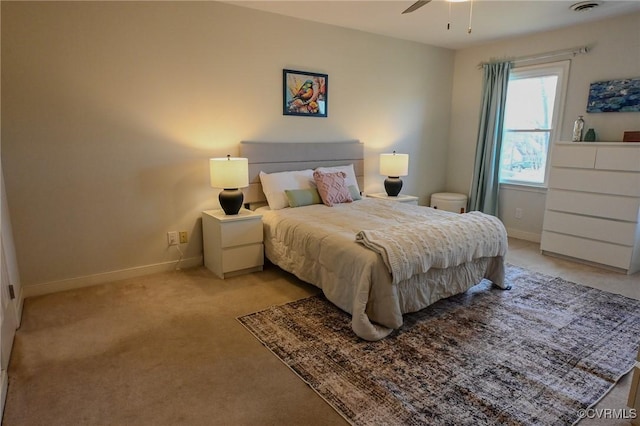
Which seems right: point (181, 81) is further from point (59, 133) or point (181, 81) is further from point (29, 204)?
point (29, 204)

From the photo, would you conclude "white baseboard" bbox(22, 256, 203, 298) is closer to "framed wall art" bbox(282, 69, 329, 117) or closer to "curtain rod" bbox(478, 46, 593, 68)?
"framed wall art" bbox(282, 69, 329, 117)

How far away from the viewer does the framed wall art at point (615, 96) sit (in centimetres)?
372

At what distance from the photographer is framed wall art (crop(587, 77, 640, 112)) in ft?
12.2

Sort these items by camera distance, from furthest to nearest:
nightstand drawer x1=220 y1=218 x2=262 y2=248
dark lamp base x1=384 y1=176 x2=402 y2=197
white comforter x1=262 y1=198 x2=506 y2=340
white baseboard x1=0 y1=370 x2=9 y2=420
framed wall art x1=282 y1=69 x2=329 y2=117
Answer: dark lamp base x1=384 y1=176 x2=402 y2=197
framed wall art x1=282 y1=69 x2=329 y2=117
nightstand drawer x1=220 y1=218 x2=262 y2=248
white comforter x1=262 y1=198 x2=506 y2=340
white baseboard x1=0 y1=370 x2=9 y2=420

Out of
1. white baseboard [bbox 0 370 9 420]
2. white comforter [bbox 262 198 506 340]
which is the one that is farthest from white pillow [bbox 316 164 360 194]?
white baseboard [bbox 0 370 9 420]

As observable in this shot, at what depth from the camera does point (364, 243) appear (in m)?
2.45

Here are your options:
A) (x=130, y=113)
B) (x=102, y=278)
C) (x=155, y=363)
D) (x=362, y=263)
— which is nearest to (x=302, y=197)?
(x=362, y=263)

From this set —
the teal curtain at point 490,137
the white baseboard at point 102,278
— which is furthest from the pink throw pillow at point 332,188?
the teal curtain at point 490,137

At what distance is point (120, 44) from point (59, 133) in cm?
87

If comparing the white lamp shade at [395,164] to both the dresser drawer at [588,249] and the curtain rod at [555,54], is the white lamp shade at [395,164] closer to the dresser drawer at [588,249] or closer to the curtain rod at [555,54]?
the dresser drawer at [588,249]

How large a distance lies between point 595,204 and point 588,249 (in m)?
0.47

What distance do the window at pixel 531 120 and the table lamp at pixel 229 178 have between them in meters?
3.51

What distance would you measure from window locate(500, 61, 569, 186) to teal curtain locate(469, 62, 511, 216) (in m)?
0.09

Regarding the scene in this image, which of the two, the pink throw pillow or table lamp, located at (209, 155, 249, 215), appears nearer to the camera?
table lamp, located at (209, 155, 249, 215)
